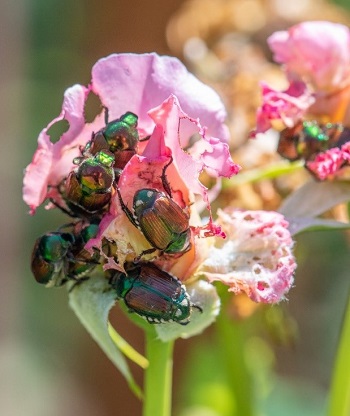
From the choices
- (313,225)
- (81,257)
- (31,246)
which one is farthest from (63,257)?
(31,246)

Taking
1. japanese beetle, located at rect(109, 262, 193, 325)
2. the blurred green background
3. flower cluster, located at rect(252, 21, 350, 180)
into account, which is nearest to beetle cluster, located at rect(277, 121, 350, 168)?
flower cluster, located at rect(252, 21, 350, 180)

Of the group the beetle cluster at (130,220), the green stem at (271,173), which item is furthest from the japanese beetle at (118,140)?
the green stem at (271,173)

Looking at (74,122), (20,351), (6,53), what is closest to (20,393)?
(20,351)

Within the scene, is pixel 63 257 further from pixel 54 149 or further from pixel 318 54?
pixel 318 54

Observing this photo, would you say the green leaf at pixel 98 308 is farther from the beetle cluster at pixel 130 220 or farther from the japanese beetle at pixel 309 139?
the japanese beetle at pixel 309 139

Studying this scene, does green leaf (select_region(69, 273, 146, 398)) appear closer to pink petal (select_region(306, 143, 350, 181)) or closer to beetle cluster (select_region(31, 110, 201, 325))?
beetle cluster (select_region(31, 110, 201, 325))

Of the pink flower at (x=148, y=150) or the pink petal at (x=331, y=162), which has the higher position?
the pink flower at (x=148, y=150)
